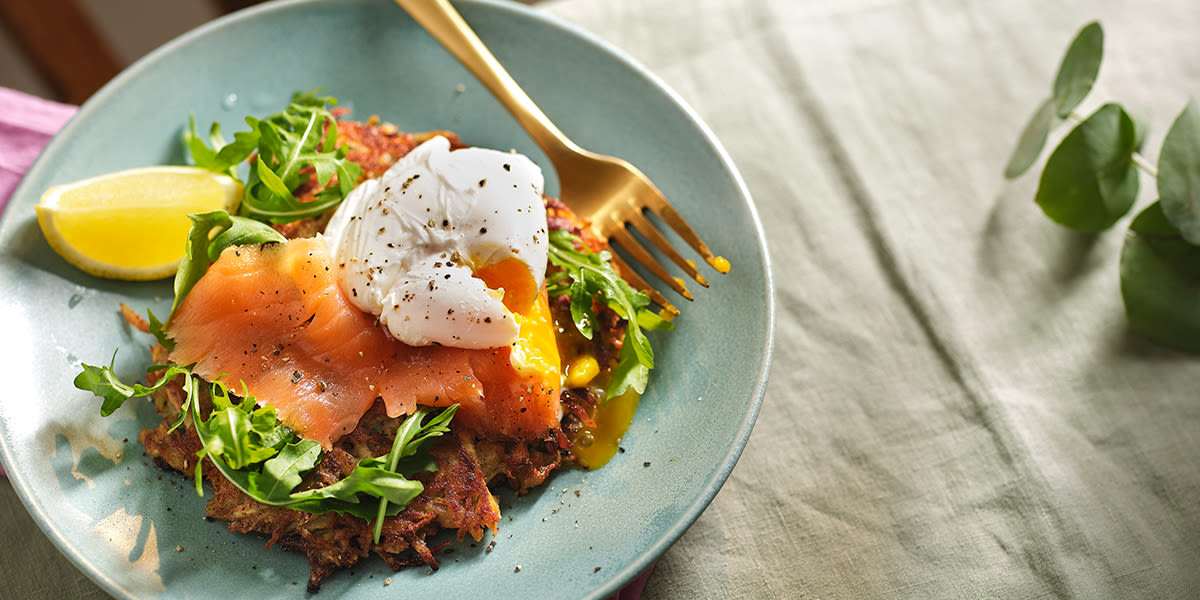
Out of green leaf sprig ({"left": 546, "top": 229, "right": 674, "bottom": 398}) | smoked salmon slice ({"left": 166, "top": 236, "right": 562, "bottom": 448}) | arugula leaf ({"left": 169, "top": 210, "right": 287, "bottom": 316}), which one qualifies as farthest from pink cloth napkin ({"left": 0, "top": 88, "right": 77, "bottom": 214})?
green leaf sprig ({"left": 546, "top": 229, "right": 674, "bottom": 398})

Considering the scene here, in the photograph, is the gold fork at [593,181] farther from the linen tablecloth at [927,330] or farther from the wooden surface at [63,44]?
the wooden surface at [63,44]

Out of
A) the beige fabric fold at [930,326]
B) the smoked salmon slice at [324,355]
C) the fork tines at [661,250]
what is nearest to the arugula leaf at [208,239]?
the smoked salmon slice at [324,355]

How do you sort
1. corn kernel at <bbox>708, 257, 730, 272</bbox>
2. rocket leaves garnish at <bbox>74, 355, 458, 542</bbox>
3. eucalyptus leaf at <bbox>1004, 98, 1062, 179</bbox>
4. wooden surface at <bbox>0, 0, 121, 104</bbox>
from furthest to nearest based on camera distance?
1. wooden surface at <bbox>0, 0, 121, 104</bbox>
2. eucalyptus leaf at <bbox>1004, 98, 1062, 179</bbox>
3. corn kernel at <bbox>708, 257, 730, 272</bbox>
4. rocket leaves garnish at <bbox>74, 355, 458, 542</bbox>

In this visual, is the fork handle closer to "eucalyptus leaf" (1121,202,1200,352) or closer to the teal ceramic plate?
the teal ceramic plate

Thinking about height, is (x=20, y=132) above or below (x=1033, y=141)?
above

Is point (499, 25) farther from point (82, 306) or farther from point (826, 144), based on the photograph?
point (82, 306)

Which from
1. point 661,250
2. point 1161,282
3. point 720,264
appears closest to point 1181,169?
point 1161,282

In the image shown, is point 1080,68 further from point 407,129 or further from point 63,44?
point 63,44
